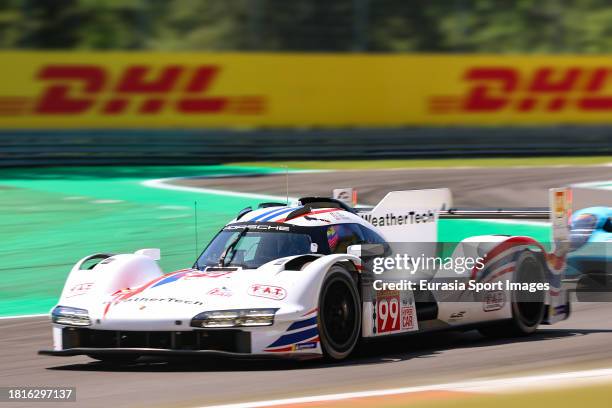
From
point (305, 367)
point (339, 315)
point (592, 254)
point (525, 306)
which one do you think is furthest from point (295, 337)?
point (592, 254)

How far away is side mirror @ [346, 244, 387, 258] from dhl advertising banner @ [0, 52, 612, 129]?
16470mm

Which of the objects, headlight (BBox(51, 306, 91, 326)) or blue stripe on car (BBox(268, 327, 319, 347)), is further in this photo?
headlight (BBox(51, 306, 91, 326))

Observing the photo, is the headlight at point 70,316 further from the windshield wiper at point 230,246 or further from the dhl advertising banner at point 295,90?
the dhl advertising banner at point 295,90

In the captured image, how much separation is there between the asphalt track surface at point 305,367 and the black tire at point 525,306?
0.12 m

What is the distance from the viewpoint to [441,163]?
83.1ft

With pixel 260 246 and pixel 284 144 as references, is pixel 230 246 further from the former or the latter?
pixel 284 144

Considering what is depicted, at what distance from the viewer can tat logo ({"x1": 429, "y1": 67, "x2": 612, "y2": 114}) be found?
27.0 m

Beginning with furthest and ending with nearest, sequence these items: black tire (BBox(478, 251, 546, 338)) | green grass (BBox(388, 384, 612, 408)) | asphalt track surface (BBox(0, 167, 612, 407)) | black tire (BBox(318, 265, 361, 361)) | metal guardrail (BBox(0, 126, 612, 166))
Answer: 1. metal guardrail (BBox(0, 126, 612, 166))
2. black tire (BBox(478, 251, 546, 338))
3. black tire (BBox(318, 265, 361, 361))
4. asphalt track surface (BBox(0, 167, 612, 407))
5. green grass (BBox(388, 384, 612, 408))

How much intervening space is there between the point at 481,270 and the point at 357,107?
58.1 feet

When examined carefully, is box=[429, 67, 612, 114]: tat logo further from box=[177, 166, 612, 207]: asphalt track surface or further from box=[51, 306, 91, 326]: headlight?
box=[51, 306, 91, 326]: headlight

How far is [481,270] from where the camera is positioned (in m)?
9.00

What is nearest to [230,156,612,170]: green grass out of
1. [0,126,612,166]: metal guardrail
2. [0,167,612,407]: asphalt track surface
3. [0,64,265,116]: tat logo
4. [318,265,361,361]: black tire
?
[0,126,612,166]: metal guardrail

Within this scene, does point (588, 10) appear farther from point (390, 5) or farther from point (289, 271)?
point (289, 271)

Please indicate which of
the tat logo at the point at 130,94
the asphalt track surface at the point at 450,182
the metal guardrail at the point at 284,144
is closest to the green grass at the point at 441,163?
the metal guardrail at the point at 284,144
